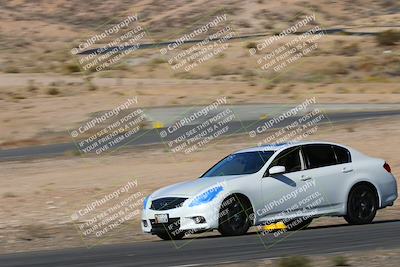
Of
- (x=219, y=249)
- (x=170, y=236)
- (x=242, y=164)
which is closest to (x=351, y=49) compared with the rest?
(x=242, y=164)

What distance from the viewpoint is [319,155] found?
669 inches

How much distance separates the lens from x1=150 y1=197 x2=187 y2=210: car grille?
15852 mm

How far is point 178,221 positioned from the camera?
15828 millimetres

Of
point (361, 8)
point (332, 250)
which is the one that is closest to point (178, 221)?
point (332, 250)

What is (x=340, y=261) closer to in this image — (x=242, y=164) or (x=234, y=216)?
(x=234, y=216)

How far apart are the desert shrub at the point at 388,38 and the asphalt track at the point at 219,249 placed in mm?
49818

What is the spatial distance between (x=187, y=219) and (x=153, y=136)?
1823 centimetres

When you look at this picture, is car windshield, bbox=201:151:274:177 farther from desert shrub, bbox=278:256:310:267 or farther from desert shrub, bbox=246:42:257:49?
desert shrub, bbox=246:42:257:49

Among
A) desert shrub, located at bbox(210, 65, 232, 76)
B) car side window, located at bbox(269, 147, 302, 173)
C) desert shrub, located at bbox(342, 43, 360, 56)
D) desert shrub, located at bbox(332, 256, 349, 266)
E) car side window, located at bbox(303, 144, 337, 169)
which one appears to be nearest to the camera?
desert shrub, located at bbox(332, 256, 349, 266)

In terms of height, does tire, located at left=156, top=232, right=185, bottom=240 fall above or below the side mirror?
below

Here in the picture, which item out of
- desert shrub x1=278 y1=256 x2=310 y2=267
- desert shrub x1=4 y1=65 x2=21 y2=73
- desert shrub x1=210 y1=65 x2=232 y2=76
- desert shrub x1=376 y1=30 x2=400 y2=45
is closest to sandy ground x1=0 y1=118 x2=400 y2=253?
desert shrub x1=278 y1=256 x2=310 y2=267

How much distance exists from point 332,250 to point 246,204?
237 cm

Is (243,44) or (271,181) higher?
(271,181)

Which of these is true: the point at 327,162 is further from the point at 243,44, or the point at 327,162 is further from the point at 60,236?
the point at 243,44
